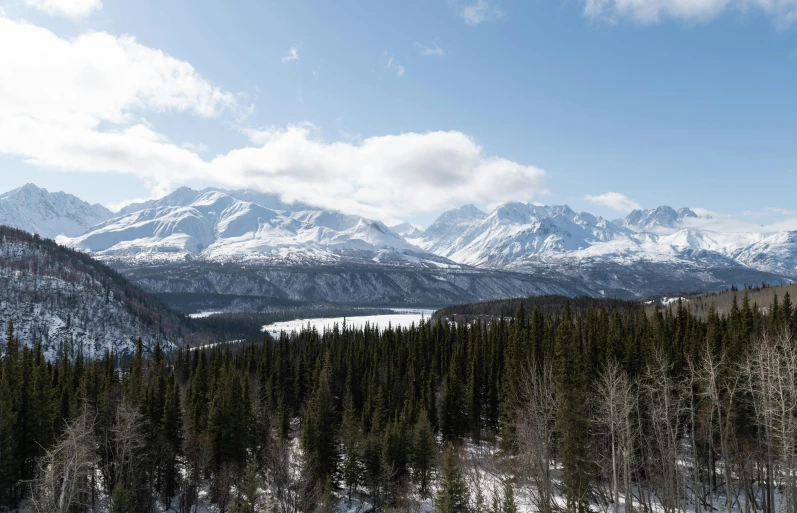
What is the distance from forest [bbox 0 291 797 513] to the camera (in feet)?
161

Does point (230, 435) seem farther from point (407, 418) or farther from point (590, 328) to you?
point (590, 328)

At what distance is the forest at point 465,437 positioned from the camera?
161 feet

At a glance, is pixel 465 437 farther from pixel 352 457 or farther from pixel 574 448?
pixel 574 448

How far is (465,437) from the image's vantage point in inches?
3602

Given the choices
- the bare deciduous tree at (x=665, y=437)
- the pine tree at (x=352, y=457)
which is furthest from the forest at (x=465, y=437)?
the bare deciduous tree at (x=665, y=437)

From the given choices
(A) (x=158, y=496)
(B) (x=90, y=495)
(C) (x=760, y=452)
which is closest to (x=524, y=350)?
(C) (x=760, y=452)

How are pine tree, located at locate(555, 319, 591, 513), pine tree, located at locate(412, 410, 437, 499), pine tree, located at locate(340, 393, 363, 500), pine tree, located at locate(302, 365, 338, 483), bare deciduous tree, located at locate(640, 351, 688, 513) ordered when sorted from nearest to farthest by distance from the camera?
bare deciduous tree, located at locate(640, 351, 688, 513) < pine tree, located at locate(555, 319, 591, 513) < pine tree, located at locate(412, 410, 437, 499) < pine tree, located at locate(302, 365, 338, 483) < pine tree, located at locate(340, 393, 363, 500)

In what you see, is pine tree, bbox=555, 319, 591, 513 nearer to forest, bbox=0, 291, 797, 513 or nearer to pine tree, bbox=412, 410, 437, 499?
forest, bbox=0, 291, 797, 513

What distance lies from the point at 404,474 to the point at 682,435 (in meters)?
36.8

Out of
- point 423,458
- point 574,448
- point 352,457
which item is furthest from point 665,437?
point 352,457

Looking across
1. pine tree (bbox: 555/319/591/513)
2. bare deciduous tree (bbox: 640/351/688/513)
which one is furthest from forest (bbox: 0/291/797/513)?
bare deciduous tree (bbox: 640/351/688/513)

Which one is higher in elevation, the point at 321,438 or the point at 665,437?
the point at 665,437

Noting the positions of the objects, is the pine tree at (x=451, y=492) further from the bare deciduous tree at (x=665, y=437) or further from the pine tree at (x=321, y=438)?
the pine tree at (x=321, y=438)

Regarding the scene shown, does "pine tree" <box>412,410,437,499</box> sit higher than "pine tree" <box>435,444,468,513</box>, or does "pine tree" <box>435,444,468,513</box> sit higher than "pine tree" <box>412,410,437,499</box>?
"pine tree" <box>435,444,468,513</box>
